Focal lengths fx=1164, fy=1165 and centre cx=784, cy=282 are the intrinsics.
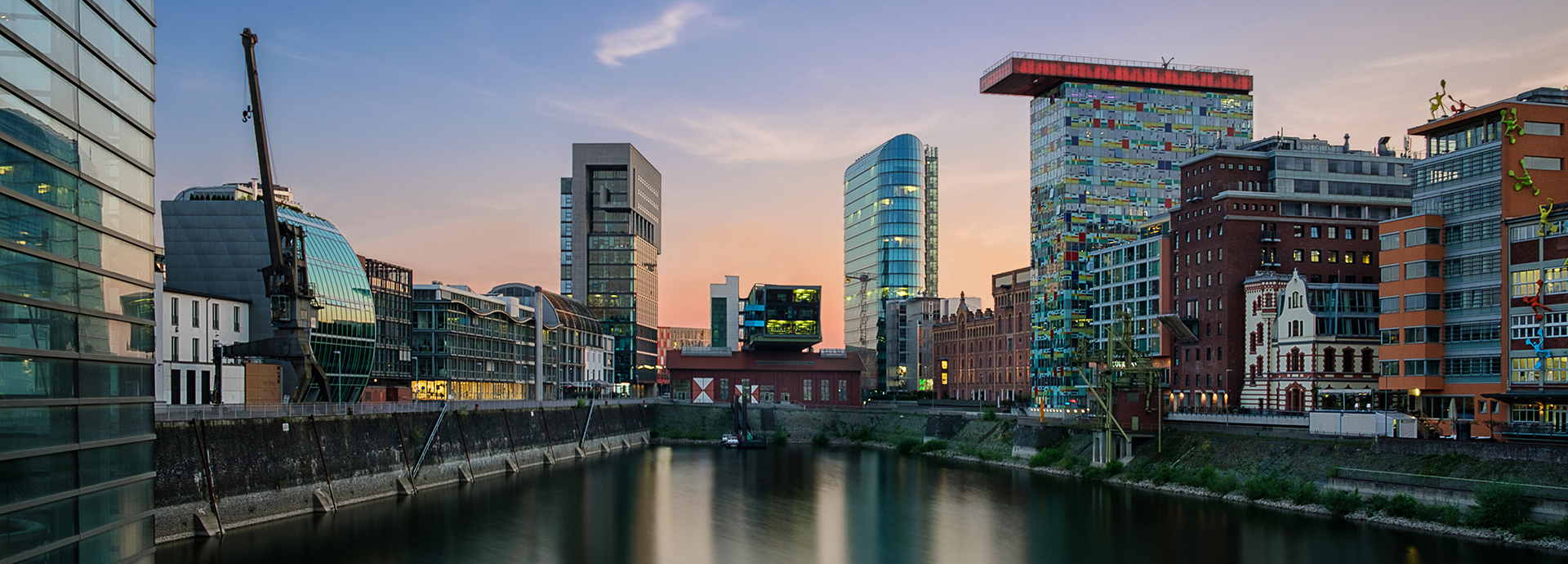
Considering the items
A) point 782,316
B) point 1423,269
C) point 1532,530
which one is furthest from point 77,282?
point 782,316

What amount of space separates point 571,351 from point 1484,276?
117837mm

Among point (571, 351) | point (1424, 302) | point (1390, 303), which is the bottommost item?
point (571, 351)

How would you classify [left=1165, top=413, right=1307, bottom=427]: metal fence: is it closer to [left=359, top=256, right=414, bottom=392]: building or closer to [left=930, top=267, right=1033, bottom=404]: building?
[left=930, top=267, right=1033, bottom=404]: building

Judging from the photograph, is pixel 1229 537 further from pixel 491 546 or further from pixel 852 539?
pixel 491 546

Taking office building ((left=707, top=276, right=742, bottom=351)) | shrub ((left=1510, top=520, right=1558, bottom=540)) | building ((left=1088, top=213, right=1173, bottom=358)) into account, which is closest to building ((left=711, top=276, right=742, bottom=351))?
office building ((left=707, top=276, right=742, bottom=351))

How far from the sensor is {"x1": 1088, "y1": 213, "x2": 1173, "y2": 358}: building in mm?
112188

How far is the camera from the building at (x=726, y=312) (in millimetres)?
170375

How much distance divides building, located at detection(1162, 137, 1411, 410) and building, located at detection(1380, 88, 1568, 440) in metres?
10.7

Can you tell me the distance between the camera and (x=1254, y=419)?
79562mm

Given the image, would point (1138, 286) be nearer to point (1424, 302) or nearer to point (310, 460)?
point (1424, 302)

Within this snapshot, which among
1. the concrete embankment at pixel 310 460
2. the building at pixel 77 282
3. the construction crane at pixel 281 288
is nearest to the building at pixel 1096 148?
the concrete embankment at pixel 310 460

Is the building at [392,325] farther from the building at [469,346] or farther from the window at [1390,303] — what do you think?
the window at [1390,303]

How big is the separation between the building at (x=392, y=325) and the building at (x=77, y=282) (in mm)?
92404

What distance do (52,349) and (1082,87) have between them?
13945cm
